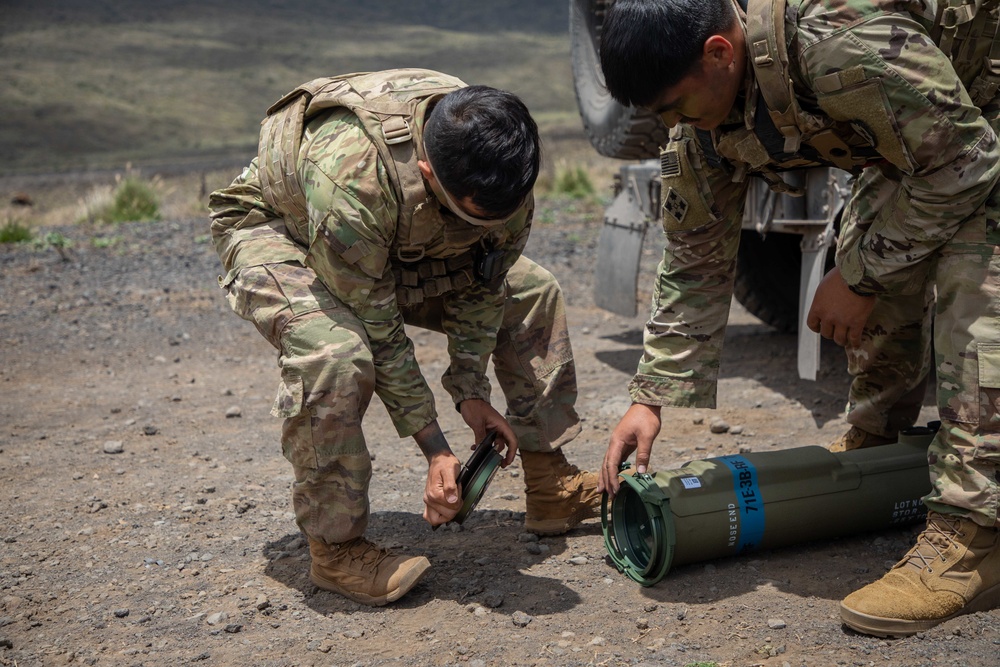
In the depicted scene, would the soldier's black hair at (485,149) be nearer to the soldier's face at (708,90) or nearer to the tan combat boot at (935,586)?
the soldier's face at (708,90)

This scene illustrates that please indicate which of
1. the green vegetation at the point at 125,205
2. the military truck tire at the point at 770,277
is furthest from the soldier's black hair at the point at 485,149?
the green vegetation at the point at 125,205

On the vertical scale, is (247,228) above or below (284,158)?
below

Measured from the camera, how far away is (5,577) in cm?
305

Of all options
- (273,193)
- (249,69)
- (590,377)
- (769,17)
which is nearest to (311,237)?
(273,193)

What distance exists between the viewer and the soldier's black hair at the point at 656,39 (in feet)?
7.67

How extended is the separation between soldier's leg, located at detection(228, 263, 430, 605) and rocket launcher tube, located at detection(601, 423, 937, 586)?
613 millimetres

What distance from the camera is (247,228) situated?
123 inches

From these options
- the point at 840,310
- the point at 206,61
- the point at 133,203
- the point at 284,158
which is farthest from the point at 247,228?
the point at 206,61

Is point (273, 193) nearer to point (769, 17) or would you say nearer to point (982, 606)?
point (769, 17)

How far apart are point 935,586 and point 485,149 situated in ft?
4.97

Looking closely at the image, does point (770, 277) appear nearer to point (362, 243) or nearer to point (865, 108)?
point (865, 108)

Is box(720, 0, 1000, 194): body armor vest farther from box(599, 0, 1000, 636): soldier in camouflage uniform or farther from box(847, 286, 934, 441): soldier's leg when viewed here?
box(847, 286, 934, 441): soldier's leg

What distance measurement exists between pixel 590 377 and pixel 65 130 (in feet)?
130

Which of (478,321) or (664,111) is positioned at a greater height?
(664,111)
